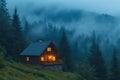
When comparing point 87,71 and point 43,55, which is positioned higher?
point 43,55

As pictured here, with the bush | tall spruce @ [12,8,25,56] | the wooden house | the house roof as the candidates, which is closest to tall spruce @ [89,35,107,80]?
the bush

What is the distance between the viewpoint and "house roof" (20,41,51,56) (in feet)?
279

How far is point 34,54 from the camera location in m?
85.6

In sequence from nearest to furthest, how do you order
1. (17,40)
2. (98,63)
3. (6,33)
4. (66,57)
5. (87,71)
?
1. (87,71)
2. (98,63)
3. (6,33)
4. (17,40)
5. (66,57)

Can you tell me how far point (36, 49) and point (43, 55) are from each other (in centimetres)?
293

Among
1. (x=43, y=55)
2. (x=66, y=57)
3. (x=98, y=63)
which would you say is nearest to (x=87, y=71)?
(x=98, y=63)

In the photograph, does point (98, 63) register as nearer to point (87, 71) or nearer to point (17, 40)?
point (87, 71)

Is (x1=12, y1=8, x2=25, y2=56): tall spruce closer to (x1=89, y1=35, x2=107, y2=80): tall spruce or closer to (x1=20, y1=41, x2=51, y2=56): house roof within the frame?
(x1=20, y1=41, x2=51, y2=56): house roof

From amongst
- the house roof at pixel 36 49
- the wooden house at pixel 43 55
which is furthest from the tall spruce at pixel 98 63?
the house roof at pixel 36 49

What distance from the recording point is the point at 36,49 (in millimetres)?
87000

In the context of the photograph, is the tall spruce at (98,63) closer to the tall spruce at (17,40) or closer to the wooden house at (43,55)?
the wooden house at (43,55)

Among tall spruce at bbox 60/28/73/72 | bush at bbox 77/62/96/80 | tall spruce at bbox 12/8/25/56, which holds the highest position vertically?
tall spruce at bbox 12/8/25/56

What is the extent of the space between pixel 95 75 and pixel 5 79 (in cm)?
4280

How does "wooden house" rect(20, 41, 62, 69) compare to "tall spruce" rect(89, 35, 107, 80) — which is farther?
"wooden house" rect(20, 41, 62, 69)
